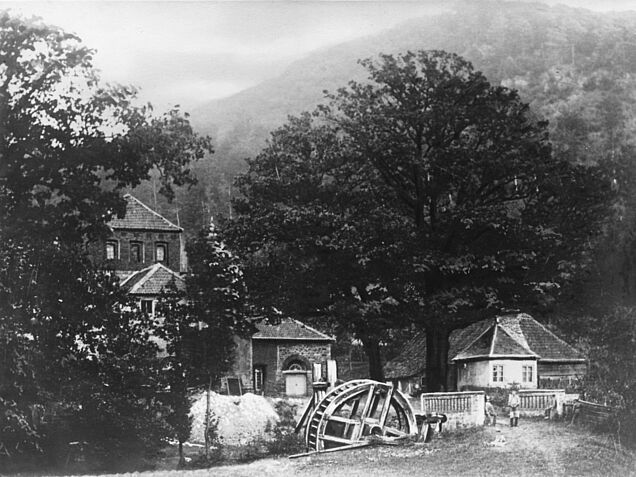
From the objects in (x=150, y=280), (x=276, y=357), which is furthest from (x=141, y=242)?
(x=276, y=357)

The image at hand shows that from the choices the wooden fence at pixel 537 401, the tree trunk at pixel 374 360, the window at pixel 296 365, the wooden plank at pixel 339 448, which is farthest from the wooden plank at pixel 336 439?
the window at pixel 296 365

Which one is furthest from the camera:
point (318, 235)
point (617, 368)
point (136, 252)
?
point (136, 252)

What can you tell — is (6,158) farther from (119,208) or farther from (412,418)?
(412,418)

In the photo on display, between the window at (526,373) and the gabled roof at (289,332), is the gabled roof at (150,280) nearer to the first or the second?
the gabled roof at (289,332)

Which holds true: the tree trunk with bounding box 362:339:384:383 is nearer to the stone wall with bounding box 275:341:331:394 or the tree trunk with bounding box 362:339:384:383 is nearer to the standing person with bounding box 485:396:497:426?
the standing person with bounding box 485:396:497:426

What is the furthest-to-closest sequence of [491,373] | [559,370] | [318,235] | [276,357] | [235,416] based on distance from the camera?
[276,357]
[559,370]
[491,373]
[235,416]
[318,235]

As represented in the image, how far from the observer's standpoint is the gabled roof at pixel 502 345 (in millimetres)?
45906

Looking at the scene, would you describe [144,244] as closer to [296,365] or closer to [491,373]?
[296,365]

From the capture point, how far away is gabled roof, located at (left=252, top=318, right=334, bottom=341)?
169ft

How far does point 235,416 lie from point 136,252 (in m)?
18.3

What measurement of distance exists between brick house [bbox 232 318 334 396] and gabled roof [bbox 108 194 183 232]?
8.05 metres

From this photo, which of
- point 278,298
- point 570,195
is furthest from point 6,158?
point 570,195

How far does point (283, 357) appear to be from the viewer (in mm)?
51750

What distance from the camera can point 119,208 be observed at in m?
24.8
